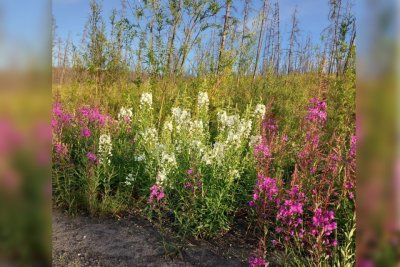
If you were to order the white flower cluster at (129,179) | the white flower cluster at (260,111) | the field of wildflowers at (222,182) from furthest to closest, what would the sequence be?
the white flower cluster at (260,111) → the white flower cluster at (129,179) → the field of wildflowers at (222,182)

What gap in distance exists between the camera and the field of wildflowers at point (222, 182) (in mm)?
2398

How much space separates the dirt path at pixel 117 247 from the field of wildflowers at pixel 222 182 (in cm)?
14

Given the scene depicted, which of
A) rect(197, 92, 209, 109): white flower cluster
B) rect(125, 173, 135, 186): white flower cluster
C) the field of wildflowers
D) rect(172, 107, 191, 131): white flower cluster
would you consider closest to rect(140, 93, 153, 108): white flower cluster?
the field of wildflowers

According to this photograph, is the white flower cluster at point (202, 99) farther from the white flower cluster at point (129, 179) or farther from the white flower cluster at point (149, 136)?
the white flower cluster at point (129, 179)

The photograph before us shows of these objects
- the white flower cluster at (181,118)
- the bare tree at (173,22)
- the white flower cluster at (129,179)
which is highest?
the bare tree at (173,22)

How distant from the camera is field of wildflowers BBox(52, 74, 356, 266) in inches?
94.4

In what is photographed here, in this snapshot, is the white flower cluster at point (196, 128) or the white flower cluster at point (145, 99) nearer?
the white flower cluster at point (196, 128)

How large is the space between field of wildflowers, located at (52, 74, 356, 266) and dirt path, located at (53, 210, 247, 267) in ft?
0.45

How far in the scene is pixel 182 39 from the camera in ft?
18.9

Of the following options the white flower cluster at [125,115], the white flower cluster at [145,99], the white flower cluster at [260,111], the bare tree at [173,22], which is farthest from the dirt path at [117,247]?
the bare tree at [173,22]
